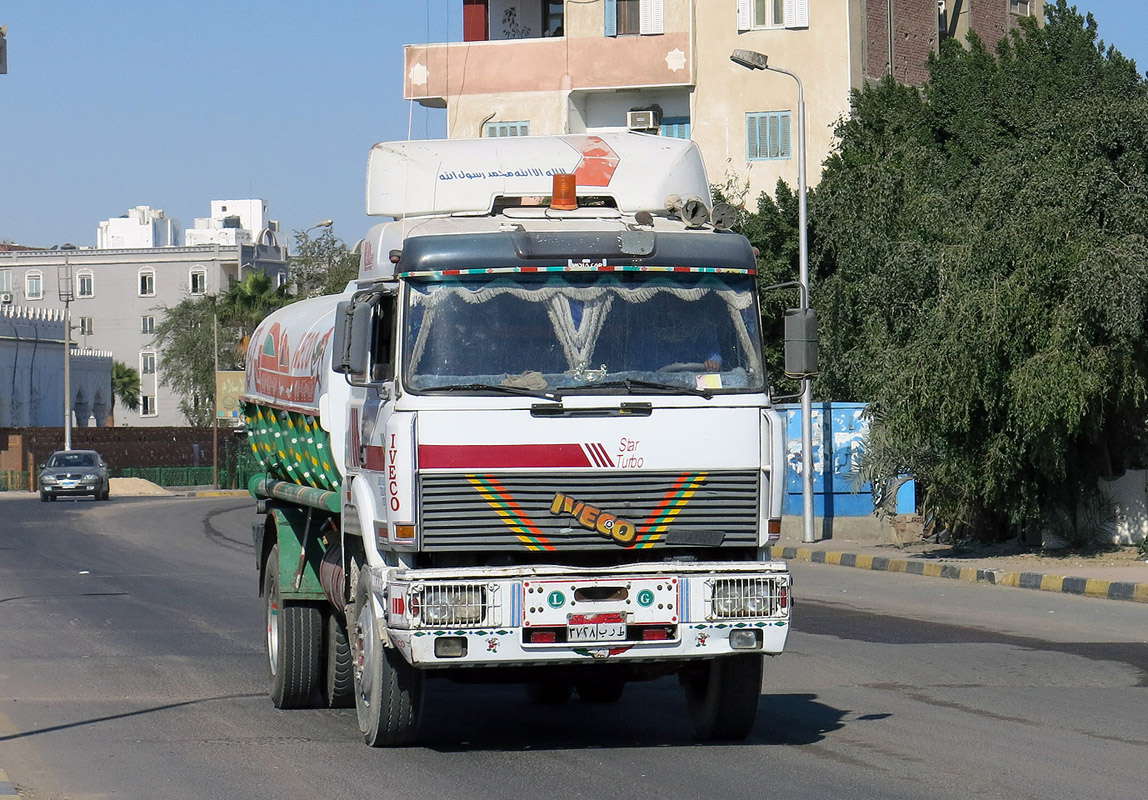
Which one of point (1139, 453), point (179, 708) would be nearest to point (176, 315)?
point (1139, 453)

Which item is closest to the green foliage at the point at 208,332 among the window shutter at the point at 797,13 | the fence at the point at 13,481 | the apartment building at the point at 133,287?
the fence at the point at 13,481

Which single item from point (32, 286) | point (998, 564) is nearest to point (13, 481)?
point (32, 286)

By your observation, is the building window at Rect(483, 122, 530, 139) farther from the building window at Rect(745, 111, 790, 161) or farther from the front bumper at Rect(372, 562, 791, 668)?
the front bumper at Rect(372, 562, 791, 668)

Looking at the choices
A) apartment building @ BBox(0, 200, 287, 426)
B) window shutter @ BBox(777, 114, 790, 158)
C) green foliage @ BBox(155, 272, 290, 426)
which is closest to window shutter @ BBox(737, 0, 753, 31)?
window shutter @ BBox(777, 114, 790, 158)

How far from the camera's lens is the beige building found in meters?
41.9

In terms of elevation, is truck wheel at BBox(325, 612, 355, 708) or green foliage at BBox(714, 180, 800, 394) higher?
green foliage at BBox(714, 180, 800, 394)

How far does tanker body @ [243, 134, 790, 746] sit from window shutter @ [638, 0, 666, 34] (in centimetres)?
3396

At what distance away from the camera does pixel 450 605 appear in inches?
333

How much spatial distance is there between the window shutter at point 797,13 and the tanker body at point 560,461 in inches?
1317

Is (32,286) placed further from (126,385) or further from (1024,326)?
(1024,326)

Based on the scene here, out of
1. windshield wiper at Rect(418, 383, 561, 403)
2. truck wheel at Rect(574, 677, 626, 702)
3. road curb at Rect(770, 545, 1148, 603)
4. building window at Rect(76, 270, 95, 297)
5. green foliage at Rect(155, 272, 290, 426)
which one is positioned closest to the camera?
windshield wiper at Rect(418, 383, 561, 403)

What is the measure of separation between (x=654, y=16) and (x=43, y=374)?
53.0 m

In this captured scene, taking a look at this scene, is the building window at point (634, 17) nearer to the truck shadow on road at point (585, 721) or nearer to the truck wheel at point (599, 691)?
the truck shadow on road at point (585, 721)

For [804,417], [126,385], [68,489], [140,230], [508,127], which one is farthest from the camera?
[140,230]
